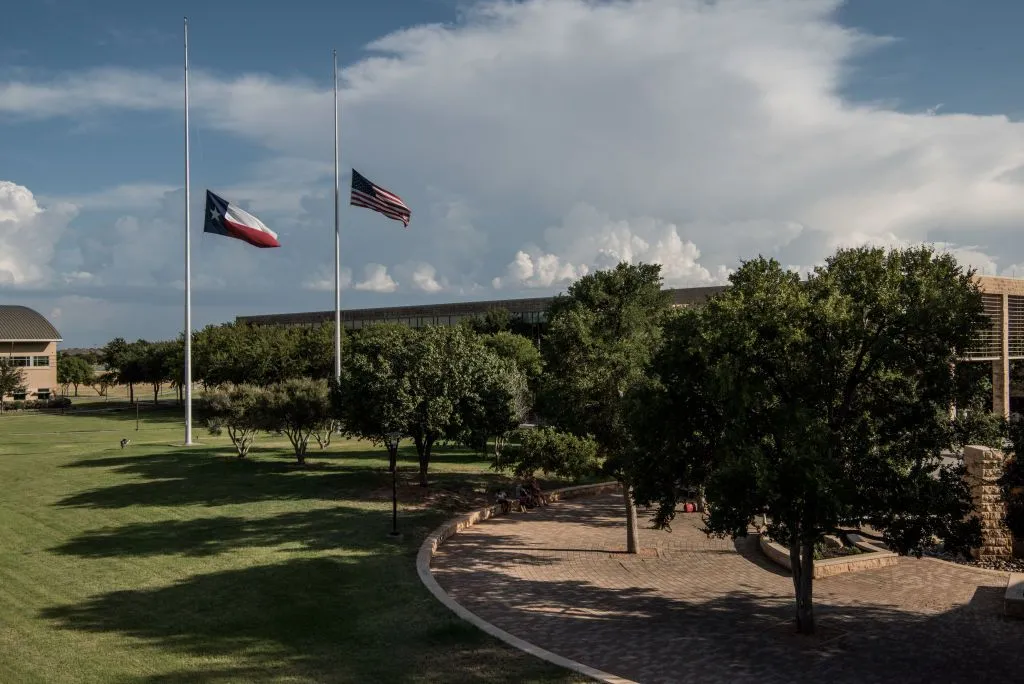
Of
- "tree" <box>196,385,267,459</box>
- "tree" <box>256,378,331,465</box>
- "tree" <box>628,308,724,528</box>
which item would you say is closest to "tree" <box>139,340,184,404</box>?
"tree" <box>196,385,267,459</box>

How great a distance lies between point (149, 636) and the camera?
48.2 ft

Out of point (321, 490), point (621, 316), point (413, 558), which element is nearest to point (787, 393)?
point (413, 558)

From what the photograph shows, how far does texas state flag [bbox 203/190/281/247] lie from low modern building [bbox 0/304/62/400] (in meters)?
62.3

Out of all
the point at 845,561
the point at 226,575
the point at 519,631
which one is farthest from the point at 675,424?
the point at 226,575

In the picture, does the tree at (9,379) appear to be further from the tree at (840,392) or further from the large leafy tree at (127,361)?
the tree at (840,392)

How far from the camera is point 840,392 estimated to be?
1455 cm

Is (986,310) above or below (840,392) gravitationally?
above

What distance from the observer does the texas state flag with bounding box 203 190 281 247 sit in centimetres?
3609

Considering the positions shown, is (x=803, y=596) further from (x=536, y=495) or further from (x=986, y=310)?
(x=986, y=310)

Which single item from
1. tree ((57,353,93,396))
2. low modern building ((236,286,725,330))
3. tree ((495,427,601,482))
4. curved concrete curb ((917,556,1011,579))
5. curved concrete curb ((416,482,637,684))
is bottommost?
curved concrete curb ((917,556,1011,579))

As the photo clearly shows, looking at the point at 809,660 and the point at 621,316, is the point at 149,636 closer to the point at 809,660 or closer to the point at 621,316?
the point at 809,660

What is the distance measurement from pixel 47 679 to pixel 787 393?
14260mm

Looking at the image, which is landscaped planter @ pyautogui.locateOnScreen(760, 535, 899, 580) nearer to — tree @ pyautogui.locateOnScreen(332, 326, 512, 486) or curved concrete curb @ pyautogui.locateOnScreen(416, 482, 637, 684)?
curved concrete curb @ pyautogui.locateOnScreen(416, 482, 637, 684)

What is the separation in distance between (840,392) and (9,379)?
80.3 meters
